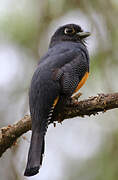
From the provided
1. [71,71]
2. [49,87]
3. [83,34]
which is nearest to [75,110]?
[49,87]

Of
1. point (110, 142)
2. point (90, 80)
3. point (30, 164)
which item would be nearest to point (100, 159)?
point (110, 142)

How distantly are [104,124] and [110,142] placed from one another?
651 millimetres

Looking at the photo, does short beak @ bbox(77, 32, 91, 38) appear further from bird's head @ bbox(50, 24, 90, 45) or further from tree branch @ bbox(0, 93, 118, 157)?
tree branch @ bbox(0, 93, 118, 157)

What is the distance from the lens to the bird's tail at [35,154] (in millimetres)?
3891

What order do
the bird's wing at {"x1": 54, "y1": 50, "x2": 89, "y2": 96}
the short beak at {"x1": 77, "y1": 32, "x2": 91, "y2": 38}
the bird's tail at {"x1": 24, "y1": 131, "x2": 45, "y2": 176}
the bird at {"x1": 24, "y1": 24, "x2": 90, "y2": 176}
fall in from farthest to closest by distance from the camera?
the short beak at {"x1": 77, "y1": 32, "x2": 91, "y2": 38}
the bird's wing at {"x1": 54, "y1": 50, "x2": 89, "y2": 96}
the bird at {"x1": 24, "y1": 24, "x2": 90, "y2": 176}
the bird's tail at {"x1": 24, "y1": 131, "x2": 45, "y2": 176}

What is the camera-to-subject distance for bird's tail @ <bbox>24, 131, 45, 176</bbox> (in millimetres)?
3891

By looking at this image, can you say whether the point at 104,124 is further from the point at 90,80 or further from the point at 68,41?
the point at 68,41

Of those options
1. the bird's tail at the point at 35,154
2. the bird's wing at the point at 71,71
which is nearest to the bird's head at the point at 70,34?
the bird's wing at the point at 71,71

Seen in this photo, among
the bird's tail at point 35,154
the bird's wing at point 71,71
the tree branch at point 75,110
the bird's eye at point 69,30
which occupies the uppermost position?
the bird's eye at point 69,30

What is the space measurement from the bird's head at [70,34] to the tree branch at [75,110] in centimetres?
175

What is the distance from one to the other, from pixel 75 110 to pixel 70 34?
1893mm

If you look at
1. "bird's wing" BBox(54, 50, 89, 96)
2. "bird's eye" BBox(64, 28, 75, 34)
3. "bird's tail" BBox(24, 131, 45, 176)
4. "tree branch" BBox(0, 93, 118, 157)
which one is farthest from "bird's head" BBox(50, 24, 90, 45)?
"bird's tail" BBox(24, 131, 45, 176)

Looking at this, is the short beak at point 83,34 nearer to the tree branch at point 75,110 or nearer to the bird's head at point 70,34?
the bird's head at point 70,34

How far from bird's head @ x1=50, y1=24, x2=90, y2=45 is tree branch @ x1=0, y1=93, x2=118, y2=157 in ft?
5.73
